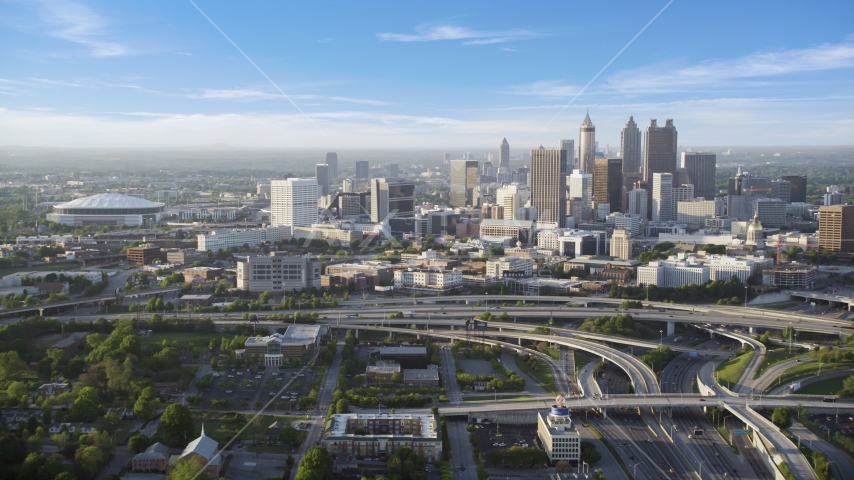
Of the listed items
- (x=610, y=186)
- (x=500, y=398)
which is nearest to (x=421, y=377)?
(x=500, y=398)

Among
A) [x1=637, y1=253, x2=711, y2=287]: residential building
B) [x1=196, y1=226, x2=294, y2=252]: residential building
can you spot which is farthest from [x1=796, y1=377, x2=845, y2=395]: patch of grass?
[x1=196, y1=226, x2=294, y2=252]: residential building

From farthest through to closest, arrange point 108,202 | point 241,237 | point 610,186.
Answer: point 610,186 → point 108,202 → point 241,237

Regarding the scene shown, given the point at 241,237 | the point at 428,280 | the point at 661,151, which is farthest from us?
the point at 661,151

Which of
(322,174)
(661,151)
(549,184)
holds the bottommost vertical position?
(549,184)

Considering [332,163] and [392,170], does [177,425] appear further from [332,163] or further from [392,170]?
[392,170]

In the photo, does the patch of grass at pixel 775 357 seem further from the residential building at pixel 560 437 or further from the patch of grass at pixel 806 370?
the residential building at pixel 560 437

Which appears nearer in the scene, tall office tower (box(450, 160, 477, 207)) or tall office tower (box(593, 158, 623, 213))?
tall office tower (box(593, 158, 623, 213))

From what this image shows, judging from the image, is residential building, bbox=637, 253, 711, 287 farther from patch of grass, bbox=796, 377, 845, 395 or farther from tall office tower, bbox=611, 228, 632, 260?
patch of grass, bbox=796, 377, 845, 395

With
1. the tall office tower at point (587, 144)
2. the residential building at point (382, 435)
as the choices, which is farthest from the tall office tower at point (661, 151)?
the residential building at point (382, 435)
